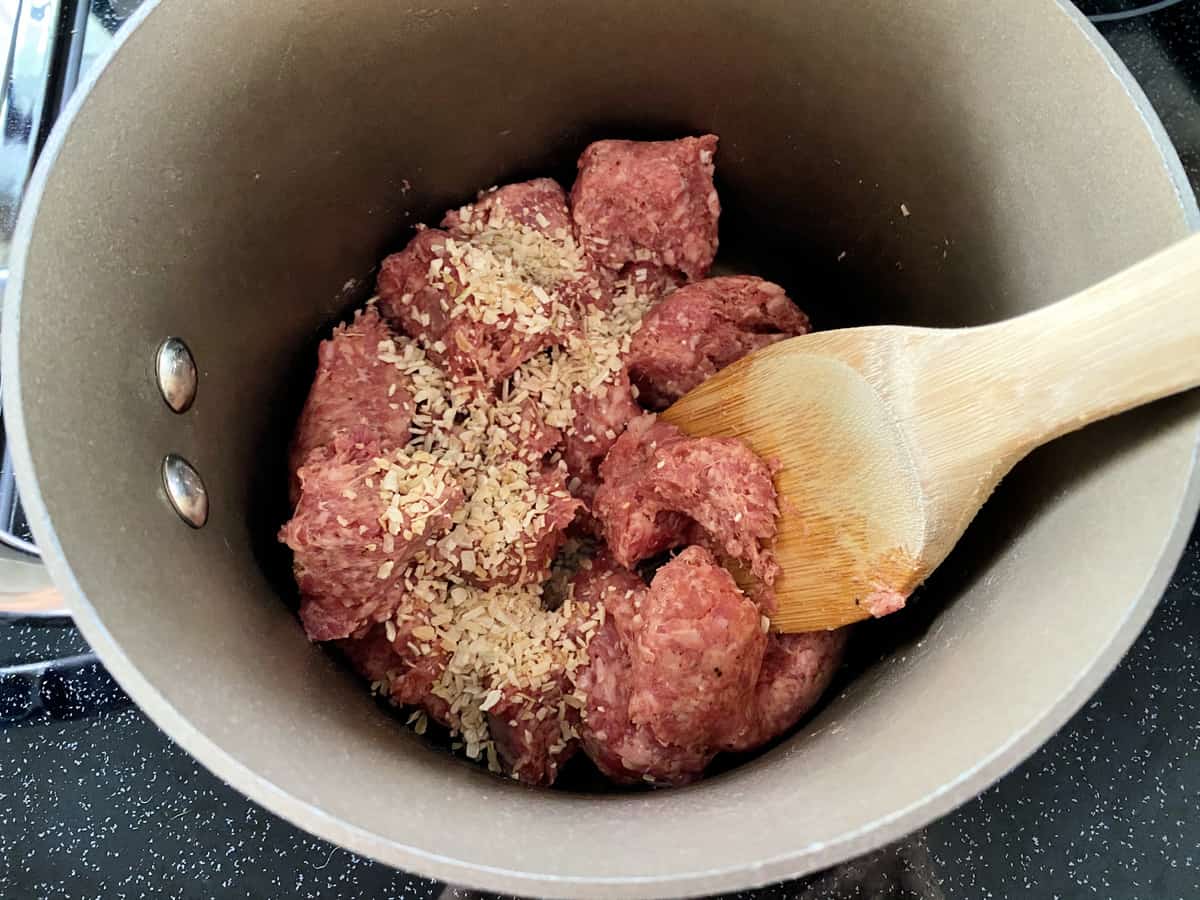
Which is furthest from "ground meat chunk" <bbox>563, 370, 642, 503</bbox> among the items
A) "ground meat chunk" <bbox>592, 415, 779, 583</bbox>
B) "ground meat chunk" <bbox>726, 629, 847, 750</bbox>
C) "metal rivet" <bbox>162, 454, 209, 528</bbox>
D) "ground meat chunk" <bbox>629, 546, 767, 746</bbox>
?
"metal rivet" <bbox>162, 454, 209, 528</bbox>

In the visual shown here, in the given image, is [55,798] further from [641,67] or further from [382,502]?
[641,67]

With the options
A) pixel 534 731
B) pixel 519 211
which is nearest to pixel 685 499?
pixel 534 731

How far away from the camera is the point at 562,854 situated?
1021mm

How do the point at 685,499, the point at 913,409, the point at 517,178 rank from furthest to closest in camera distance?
the point at 517,178 → the point at 685,499 → the point at 913,409

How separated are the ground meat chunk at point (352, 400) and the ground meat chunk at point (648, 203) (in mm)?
512

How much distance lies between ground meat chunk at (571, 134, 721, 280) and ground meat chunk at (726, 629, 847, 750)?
2.69ft

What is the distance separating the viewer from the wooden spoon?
1128 millimetres

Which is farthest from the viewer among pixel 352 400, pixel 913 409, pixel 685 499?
pixel 352 400

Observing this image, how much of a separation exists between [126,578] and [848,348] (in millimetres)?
1141

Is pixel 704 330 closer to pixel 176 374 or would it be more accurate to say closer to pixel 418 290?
pixel 418 290

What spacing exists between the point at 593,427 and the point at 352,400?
482 millimetres

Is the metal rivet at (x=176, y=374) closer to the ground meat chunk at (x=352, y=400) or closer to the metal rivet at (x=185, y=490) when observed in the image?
the metal rivet at (x=185, y=490)

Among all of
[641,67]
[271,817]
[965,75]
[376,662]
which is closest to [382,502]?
[376,662]

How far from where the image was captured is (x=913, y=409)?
1378mm
